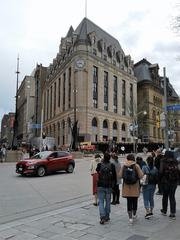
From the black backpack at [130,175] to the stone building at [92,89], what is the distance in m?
48.0

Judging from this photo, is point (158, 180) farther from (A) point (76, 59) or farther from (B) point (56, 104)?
(B) point (56, 104)

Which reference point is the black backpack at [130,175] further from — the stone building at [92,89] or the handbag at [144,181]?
the stone building at [92,89]

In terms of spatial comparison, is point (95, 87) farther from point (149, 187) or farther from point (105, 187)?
point (105, 187)

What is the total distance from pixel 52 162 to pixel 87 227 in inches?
510

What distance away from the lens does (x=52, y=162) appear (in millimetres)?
19438

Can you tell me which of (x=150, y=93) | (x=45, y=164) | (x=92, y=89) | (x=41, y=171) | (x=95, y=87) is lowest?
(x=41, y=171)

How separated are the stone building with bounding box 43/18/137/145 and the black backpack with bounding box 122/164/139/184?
48011 mm

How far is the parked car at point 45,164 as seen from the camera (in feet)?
58.7

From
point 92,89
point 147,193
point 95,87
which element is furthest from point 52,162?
point 95,87

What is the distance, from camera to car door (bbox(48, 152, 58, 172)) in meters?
19.2

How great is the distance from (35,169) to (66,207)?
9.22m

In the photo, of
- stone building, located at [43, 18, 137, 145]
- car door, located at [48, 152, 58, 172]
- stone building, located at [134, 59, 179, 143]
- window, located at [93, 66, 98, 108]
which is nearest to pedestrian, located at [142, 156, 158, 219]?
car door, located at [48, 152, 58, 172]

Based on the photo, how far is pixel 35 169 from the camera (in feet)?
59.1

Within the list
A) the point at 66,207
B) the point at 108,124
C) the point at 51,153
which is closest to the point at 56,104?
the point at 108,124
